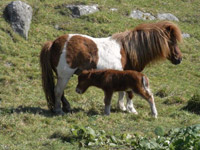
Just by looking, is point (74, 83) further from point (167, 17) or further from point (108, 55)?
point (167, 17)

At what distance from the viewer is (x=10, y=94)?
11.1 meters

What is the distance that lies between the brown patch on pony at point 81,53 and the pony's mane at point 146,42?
849 millimetres

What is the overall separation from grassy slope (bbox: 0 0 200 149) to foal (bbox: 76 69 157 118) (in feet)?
1.64

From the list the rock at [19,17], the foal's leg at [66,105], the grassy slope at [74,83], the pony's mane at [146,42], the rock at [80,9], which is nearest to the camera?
the grassy slope at [74,83]

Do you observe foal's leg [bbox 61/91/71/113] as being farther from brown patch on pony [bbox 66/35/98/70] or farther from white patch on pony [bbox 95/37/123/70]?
white patch on pony [bbox 95/37/123/70]

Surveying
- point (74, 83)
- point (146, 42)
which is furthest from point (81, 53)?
point (74, 83)

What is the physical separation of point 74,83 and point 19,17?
4.61 metres

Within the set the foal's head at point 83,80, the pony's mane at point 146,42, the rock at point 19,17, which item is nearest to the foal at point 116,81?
the foal's head at point 83,80

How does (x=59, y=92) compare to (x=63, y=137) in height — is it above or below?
below

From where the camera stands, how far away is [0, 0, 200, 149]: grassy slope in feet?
25.3

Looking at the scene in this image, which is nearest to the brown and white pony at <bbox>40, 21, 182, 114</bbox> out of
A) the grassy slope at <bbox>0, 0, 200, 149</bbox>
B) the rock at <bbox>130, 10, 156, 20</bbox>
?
the grassy slope at <bbox>0, 0, 200, 149</bbox>

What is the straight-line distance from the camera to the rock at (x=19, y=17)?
614 inches

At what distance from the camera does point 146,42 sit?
32.8ft

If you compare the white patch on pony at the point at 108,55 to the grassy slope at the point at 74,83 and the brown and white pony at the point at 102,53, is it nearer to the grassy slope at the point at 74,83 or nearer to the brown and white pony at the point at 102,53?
the brown and white pony at the point at 102,53
